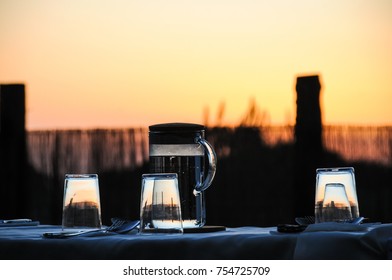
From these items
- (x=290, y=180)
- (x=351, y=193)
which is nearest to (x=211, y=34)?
(x=290, y=180)

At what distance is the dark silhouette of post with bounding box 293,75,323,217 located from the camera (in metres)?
5.64

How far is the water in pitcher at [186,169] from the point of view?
2199 millimetres

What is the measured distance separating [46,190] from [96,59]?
155 centimetres

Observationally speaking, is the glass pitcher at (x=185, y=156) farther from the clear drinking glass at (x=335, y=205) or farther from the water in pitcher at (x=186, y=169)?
the clear drinking glass at (x=335, y=205)

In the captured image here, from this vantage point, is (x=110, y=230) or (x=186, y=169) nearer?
(x=110, y=230)

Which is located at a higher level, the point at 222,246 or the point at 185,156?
the point at 185,156

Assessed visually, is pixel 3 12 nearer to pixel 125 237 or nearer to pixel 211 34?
pixel 211 34

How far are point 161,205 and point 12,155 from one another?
4.18 metres

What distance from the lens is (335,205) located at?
6.74 feet

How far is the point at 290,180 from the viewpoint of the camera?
277 inches

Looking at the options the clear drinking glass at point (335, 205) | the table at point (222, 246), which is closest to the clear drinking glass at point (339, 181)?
the clear drinking glass at point (335, 205)

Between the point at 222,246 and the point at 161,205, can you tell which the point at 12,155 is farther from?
the point at 222,246

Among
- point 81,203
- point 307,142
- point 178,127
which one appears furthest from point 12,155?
point 81,203

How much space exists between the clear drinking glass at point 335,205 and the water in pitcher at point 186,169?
333 millimetres
